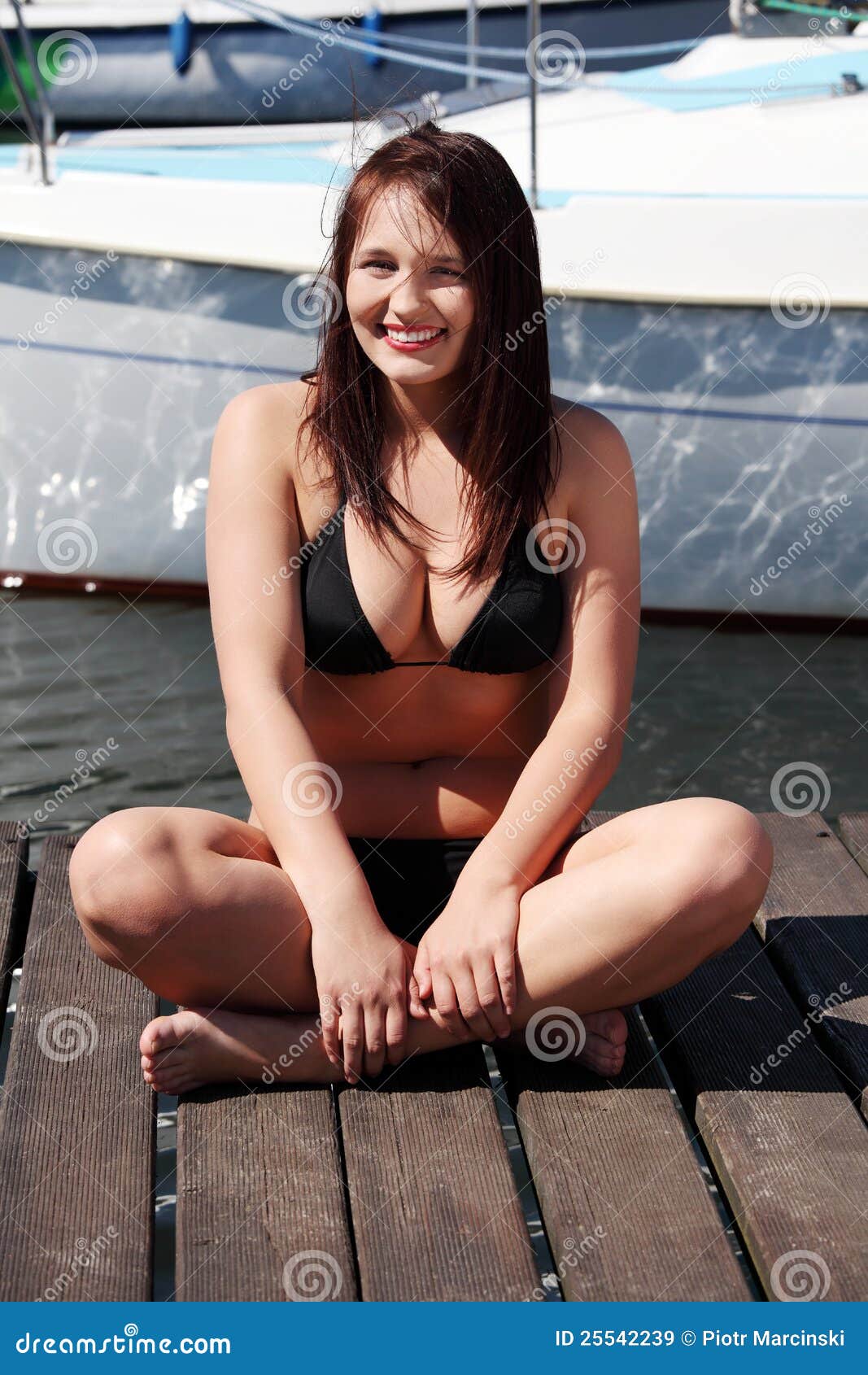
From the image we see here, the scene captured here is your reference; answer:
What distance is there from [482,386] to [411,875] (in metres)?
0.81

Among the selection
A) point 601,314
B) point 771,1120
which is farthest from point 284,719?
point 601,314

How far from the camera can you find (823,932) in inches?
115

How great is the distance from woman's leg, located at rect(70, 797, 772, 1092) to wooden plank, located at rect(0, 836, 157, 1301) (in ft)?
0.43

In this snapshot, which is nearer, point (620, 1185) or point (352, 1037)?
point (620, 1185)

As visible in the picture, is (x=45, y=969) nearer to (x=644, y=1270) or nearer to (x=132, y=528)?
(x=644, y=1270)

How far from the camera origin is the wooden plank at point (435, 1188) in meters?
1.99

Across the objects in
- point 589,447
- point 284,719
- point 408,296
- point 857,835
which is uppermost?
point 408,296

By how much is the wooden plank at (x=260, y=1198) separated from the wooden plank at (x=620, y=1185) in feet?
0.97

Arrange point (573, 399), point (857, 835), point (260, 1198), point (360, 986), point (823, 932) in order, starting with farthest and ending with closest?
point (573, 399)
point (857, 835)
point (823, 932)
point (360, 986)
point (260, 1198)

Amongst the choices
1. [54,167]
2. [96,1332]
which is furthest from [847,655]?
[96,1332]

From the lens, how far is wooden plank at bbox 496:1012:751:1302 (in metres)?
2.00

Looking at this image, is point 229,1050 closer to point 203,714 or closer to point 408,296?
point 408,296

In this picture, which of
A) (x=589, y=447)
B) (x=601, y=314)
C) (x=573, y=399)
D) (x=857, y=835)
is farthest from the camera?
(x=573, y=399)

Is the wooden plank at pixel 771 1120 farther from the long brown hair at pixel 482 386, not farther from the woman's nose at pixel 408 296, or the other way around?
the woman's nose at pixel 408 296
